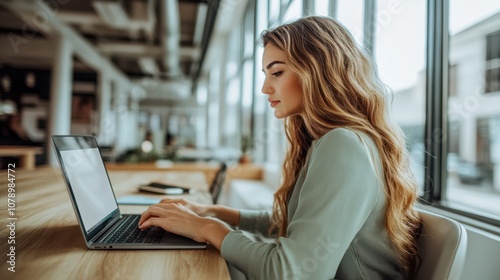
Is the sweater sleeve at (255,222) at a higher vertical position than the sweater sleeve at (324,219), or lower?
lower

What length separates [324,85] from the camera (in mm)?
1031

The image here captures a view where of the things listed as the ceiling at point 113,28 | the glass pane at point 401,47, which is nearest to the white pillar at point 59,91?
the ceiling at point 113,28

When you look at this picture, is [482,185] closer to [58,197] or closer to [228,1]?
[228,1]

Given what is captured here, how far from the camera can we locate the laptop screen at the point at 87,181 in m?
0.95

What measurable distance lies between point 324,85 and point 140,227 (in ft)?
2.16

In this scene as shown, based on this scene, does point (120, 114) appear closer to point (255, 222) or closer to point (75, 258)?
point (255, 222)

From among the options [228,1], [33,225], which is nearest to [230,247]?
[33,225]

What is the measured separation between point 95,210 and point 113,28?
797 cm

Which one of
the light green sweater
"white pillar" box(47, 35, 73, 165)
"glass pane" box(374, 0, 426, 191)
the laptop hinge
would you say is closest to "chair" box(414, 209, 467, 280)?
the light green sweater

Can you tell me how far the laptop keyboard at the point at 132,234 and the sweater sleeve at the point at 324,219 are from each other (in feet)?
0.84

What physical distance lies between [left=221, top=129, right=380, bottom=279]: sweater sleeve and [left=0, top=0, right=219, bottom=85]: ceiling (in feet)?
14.3

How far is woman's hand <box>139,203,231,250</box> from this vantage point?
3.17 feet

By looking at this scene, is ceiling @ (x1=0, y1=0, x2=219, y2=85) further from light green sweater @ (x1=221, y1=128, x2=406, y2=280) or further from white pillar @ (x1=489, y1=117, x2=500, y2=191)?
white pillar @ (x1=489, y1=117, x2=500, y2=191)

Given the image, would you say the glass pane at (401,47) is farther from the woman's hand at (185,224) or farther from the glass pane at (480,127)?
the glass pane at (480,127)
